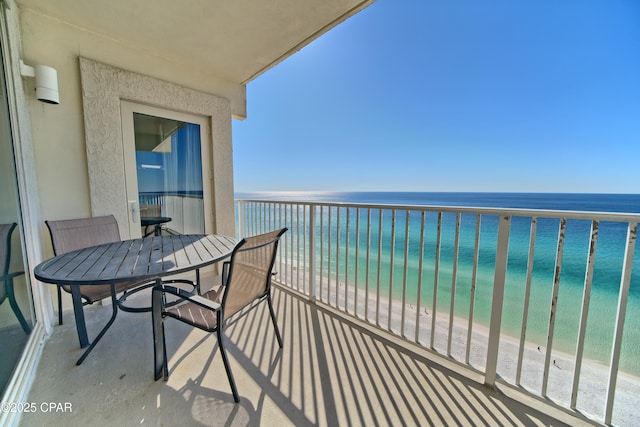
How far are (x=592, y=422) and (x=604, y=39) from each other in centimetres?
1202

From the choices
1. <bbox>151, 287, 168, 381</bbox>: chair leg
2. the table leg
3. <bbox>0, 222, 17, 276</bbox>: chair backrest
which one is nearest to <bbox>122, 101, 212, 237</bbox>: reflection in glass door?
<bbox>0, 222, 17, 276</bbox>: chair backrest

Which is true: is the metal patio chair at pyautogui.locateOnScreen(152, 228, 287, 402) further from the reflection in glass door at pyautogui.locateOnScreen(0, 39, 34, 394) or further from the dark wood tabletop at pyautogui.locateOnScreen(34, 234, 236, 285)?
the reflection in glass door at pyautogui.locateOnScreen(0, 39, 34, 394)

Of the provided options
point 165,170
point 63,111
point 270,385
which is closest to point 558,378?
point 270,385

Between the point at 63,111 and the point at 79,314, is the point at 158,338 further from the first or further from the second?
the point at 63,111

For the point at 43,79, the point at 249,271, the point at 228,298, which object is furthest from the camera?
the point at 43,79

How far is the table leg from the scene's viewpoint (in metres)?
1.66

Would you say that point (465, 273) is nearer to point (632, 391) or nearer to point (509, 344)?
point (509, 344)

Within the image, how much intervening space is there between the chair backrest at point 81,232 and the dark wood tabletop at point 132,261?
1.69ft

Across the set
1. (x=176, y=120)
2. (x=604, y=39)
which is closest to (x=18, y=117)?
(x=176, y=120)

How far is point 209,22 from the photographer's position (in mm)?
2150

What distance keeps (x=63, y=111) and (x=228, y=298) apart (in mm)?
2591

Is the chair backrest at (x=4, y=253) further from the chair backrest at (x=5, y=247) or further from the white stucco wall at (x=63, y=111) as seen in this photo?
the white stucco wall at (x=63, y=111)

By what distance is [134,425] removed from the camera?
1158 millimetres

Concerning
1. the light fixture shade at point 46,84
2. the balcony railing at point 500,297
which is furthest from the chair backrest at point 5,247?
the balcony railing at point 500,297
